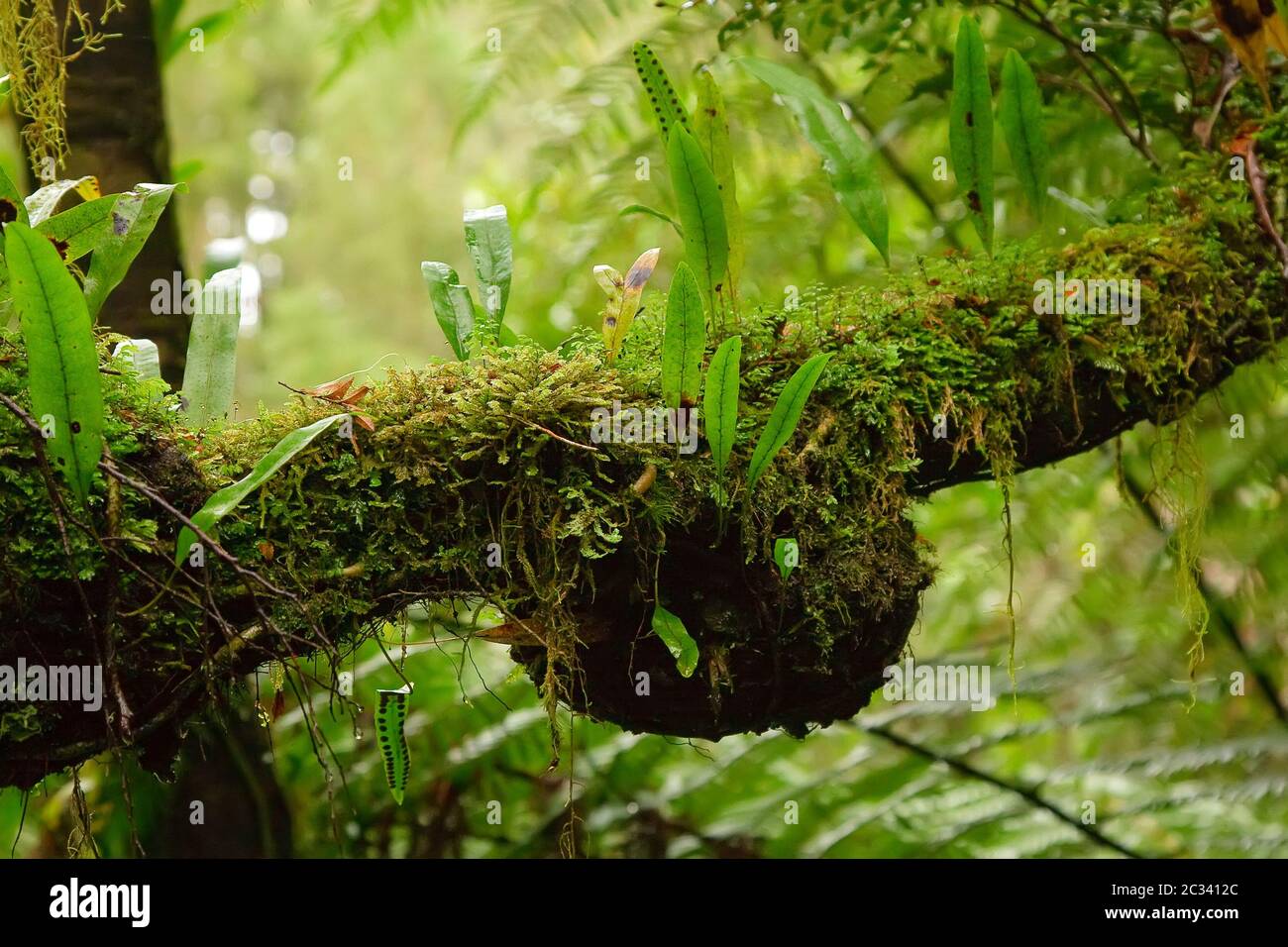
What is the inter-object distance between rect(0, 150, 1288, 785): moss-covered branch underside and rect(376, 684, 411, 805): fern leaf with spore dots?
0.28ft

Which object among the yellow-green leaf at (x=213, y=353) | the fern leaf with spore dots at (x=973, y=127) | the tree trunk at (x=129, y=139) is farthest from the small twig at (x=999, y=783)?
the tree trunk at (x=129, y=139)

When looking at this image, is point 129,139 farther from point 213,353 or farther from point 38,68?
point 213,353

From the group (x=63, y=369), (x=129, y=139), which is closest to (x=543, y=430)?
(x=63, y=369)

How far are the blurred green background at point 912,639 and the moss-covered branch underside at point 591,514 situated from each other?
47cm

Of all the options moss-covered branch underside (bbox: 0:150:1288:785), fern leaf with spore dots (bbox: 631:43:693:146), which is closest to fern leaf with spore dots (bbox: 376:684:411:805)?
moss-covered branch underside (bbox: 0:150:1288:785)

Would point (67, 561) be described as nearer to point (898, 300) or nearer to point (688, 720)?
point (688, 720)

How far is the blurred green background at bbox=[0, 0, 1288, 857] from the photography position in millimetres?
1765

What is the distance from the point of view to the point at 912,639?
1.84 meters

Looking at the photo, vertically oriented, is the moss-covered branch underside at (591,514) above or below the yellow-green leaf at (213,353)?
below

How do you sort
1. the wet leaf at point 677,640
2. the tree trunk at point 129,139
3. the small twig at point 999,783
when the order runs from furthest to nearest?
the small twig at point 999,783
the tree trunk at point 129,139
the wet leaf at point 677,640

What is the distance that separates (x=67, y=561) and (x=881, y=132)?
1903 mm

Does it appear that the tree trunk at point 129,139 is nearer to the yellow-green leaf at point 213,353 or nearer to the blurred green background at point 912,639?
the blurred green background at point 912,639

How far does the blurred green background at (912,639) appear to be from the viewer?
176 centimetres
